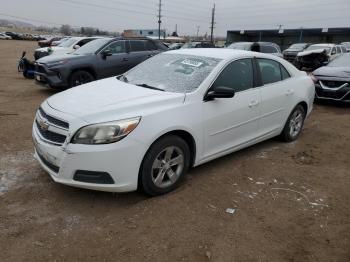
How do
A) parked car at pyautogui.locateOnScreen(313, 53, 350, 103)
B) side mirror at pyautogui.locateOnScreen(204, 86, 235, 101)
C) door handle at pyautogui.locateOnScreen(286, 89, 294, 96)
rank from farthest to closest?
parked car at pyautogui.locateOnScreen(313, 53, 350, 103), door handle at pyautogui.locateOnScreen(286, 89, 294, 96), side mirror at pyautogui.locateOnScreen(204, 86, 235, 101)

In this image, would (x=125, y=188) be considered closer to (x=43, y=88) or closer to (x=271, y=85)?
(x=271, y=85)

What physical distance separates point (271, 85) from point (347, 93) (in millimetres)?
4952

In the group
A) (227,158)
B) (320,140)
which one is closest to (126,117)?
(227,158)

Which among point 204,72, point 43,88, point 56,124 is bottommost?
point 43,88

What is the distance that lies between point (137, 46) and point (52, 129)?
8.09 metres

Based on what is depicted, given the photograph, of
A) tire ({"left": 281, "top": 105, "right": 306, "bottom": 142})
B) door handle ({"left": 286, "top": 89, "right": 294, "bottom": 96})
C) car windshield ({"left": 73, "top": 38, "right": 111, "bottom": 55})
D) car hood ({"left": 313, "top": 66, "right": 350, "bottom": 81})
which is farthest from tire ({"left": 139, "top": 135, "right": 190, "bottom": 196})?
car windshield ({"left": 73, "top": 38, "right": 111, "bottom": 55})

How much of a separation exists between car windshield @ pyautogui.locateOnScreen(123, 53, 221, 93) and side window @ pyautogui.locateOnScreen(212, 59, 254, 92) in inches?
6.7

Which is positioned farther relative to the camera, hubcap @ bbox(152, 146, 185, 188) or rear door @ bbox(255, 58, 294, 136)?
rear door @ bbox(255, 58, 294, 136)

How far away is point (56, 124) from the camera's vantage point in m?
3.65

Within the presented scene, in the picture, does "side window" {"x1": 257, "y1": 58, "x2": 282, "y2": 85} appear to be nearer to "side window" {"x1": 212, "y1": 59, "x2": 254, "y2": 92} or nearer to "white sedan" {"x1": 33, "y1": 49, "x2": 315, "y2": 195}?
"white sedan" {"x1": 33, "y1": 49, "x2": 315, "y2": 195}

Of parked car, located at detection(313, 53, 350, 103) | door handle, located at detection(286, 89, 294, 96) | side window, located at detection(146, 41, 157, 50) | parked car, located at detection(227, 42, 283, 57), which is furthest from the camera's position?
parked car, located at detection(227, 42, 283, 57)

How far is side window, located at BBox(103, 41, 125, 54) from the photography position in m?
10.6

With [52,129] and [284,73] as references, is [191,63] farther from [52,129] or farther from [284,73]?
[52,129]

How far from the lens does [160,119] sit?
3.73m
